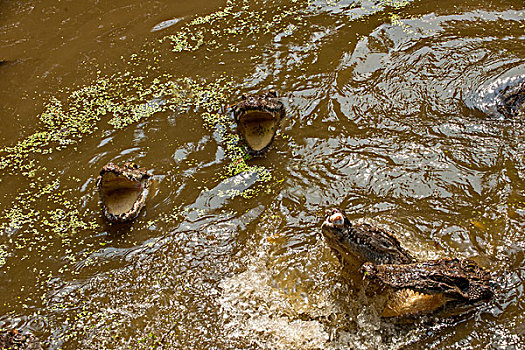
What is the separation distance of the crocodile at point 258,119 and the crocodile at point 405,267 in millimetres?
1767

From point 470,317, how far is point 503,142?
2132 millimetres

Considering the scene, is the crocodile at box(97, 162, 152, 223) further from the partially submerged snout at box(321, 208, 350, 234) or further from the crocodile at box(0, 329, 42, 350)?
the partially submerged snout at box(321, 208, 350, 234)

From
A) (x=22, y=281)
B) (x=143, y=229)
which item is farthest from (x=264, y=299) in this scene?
(x=22, y=281)

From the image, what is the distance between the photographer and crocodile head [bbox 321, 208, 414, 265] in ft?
10.1

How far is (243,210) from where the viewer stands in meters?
4.16

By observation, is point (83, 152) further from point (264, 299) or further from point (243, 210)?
point (264, 299)

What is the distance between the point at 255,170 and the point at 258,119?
0.70 meters

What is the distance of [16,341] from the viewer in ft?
10.4

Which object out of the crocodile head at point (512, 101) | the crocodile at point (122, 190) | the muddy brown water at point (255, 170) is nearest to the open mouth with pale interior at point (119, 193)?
the crocodile at point (122, 190)

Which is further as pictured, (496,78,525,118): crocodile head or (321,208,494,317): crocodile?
(496,78,525,118): crocodile head

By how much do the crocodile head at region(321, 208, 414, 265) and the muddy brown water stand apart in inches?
12.7

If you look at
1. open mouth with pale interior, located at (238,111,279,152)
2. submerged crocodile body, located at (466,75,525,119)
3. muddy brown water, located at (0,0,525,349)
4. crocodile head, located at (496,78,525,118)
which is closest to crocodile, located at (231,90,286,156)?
open mouth with pale interior, located at (238,111,279,152)

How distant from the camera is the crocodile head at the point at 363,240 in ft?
10.1

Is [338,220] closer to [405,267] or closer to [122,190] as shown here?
[405,267]
